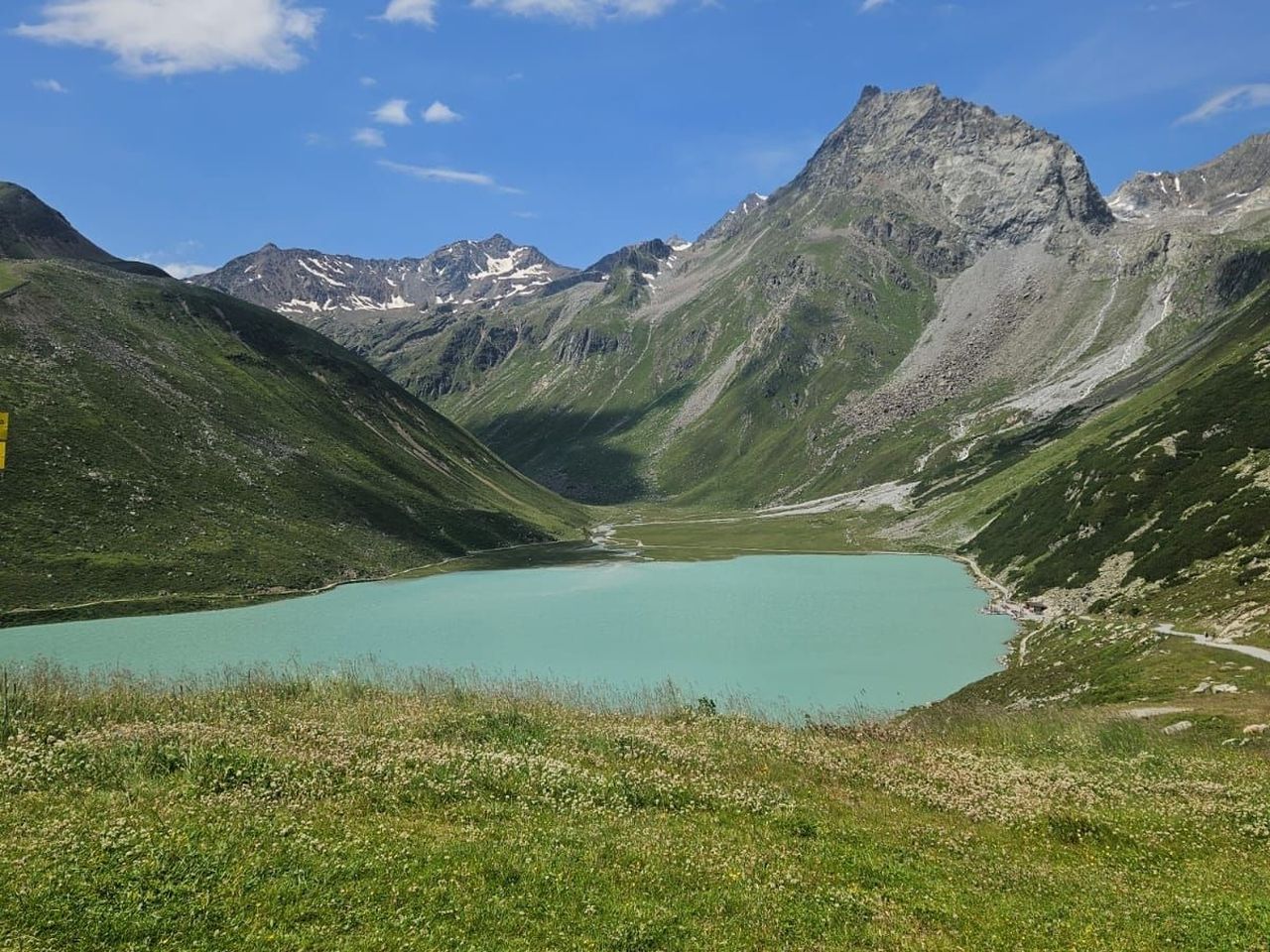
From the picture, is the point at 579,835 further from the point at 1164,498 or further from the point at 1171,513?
the point at 1164,498

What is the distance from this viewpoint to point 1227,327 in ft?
623

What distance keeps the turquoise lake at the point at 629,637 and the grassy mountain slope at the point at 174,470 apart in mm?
13893

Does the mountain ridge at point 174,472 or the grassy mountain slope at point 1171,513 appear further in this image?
the mountain ridge at point 174,472

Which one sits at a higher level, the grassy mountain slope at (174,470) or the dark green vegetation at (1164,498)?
the grassy mountain slope at (174,470)

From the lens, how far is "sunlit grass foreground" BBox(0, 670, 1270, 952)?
12.4 metres

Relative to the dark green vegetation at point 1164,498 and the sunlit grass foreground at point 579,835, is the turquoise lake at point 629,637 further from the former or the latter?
the sunlit grass foreground at point 579,835

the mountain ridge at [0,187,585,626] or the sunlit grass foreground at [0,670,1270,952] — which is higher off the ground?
the mountain ridge at [0,187,585,626]

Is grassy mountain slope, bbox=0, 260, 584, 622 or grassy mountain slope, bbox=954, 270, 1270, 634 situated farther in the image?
grassy mountain slope, bbox=0, 260, 584, 622

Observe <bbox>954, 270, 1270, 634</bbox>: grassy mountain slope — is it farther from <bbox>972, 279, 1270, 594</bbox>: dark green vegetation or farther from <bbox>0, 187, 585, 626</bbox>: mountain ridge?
<bbox>0, 187, 585, 626</bbox>: mountain ridge

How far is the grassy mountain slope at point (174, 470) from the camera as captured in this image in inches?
4272

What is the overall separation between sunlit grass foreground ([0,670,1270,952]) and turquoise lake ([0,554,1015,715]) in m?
22.7

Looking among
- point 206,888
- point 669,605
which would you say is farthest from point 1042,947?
point 669,605

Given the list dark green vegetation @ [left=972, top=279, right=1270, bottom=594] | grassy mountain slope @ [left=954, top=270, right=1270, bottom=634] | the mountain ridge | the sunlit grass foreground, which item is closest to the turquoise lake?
grassy mountain slope @ [left=954, top=270, right=1270, bottom=634]

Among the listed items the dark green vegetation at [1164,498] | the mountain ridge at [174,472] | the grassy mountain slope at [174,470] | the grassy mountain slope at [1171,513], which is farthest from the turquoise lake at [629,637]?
the grassy mountain slope at [174,470]
